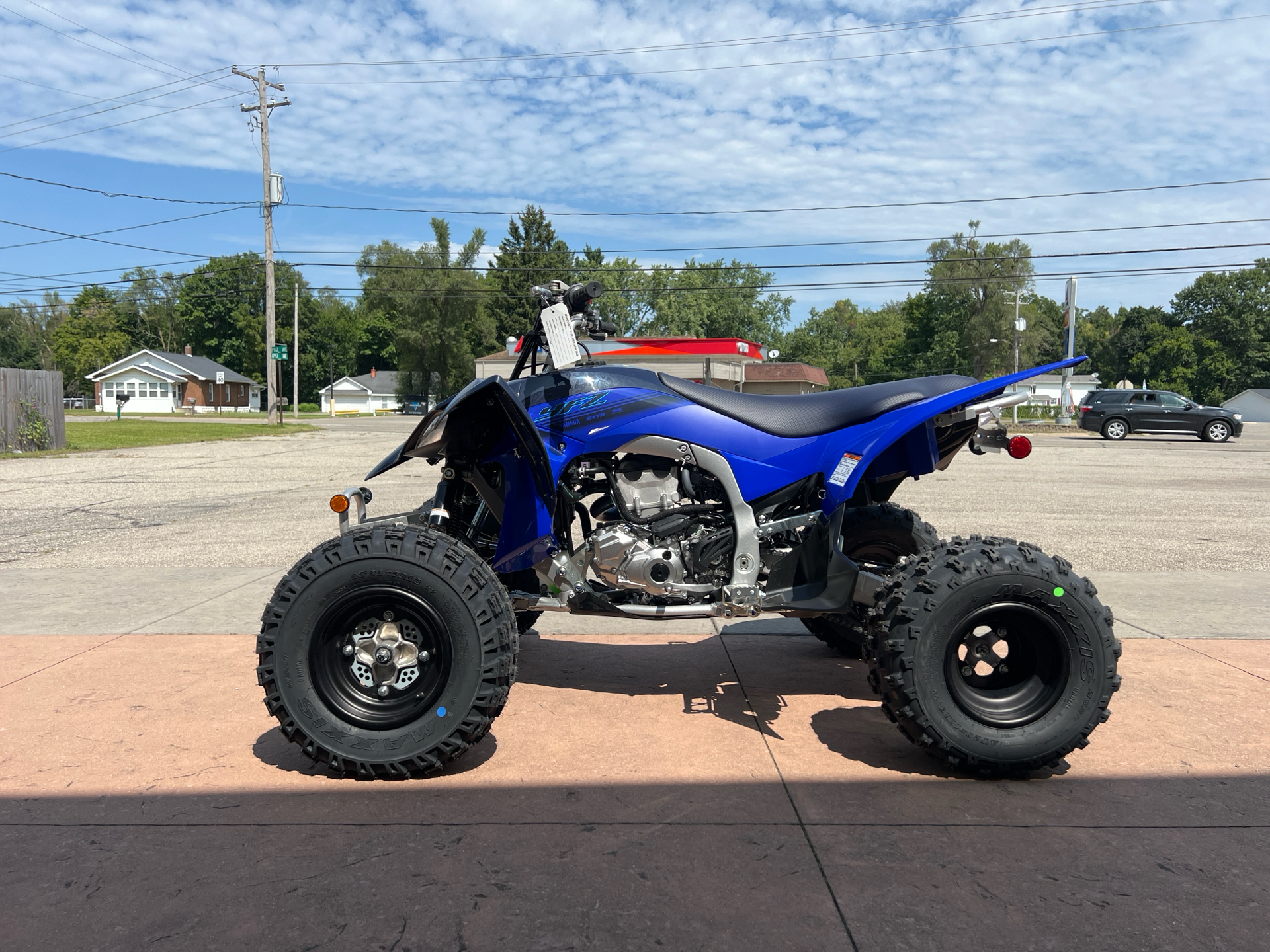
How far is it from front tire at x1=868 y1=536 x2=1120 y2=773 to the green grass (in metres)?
21.3

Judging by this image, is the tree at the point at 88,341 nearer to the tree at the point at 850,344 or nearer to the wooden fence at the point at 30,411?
the tree at the point at 850,344

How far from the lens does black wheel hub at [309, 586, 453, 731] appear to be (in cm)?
311

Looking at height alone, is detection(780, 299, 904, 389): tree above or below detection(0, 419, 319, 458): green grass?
above

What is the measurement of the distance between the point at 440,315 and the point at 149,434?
47.8m

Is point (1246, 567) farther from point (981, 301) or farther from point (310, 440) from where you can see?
point (981, 301)

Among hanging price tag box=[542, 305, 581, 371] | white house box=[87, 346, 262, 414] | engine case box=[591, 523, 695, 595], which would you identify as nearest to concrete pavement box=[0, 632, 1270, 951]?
engine case box=[591, 523, 695, 595]

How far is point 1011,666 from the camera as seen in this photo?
10.9 ft

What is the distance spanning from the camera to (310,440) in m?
27.3

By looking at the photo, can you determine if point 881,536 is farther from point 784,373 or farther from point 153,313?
point 153,313

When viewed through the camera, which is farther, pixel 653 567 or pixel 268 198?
pixel 268 198

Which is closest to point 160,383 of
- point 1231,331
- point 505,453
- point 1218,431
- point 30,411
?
point 30,411

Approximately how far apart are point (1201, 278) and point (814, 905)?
107 m

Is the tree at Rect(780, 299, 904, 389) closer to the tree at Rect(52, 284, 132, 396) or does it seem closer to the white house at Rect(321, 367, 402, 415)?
the white house at Rect(321, 367, 402, 415)

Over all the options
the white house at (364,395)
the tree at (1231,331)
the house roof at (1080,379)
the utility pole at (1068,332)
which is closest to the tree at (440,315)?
the white house at (364,395)
